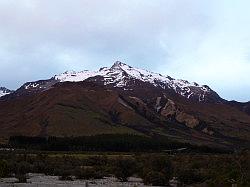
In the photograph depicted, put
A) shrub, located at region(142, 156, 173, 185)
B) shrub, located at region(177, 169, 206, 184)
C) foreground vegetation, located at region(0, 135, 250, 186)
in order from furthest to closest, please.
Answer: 1. shrub, located at region(177, 169, 206, 184)
2. shrub, located at region(142, 156, 173, 185)
3. foreground vegetation, located at region(0, 135, 250, 186)

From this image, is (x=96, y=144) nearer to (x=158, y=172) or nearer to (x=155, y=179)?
(x=158, y=172)

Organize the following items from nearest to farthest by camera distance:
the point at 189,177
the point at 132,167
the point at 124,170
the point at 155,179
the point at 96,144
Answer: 1. the point at 155,179
2. the point at 189,177
3. the point at 124,170
4. the point at 132,167
5. the point at 96,144

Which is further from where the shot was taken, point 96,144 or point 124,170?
point 96,144

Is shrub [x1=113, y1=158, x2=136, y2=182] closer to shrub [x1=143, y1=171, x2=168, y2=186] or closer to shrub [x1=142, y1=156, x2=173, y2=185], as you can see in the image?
shrub [x1=142, y1=156, x2=173, y2=185]

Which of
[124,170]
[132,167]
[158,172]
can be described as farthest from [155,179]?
[132,167]

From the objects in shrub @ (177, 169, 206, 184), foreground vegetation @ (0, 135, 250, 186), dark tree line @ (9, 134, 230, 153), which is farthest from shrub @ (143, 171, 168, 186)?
dark tree line @ (9, 134, 230, 153)

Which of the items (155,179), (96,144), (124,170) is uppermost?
(96,144)

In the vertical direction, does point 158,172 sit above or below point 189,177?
above

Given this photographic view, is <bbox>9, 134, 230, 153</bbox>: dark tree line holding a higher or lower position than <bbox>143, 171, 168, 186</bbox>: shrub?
higher

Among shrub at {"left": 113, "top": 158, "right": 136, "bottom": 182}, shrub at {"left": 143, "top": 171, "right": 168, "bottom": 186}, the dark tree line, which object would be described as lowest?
shrub at {"left": 143, "top": 171, "right": 168, "bottom": 186}

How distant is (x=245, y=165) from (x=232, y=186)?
298 inches

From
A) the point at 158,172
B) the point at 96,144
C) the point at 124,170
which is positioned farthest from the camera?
the point at 96,144

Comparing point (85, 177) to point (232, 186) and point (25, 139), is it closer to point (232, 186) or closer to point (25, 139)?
point (232, 186)

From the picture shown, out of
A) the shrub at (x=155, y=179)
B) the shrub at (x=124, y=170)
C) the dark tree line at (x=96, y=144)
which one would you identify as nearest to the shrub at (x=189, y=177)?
the shrub at (x=155, y=179)
